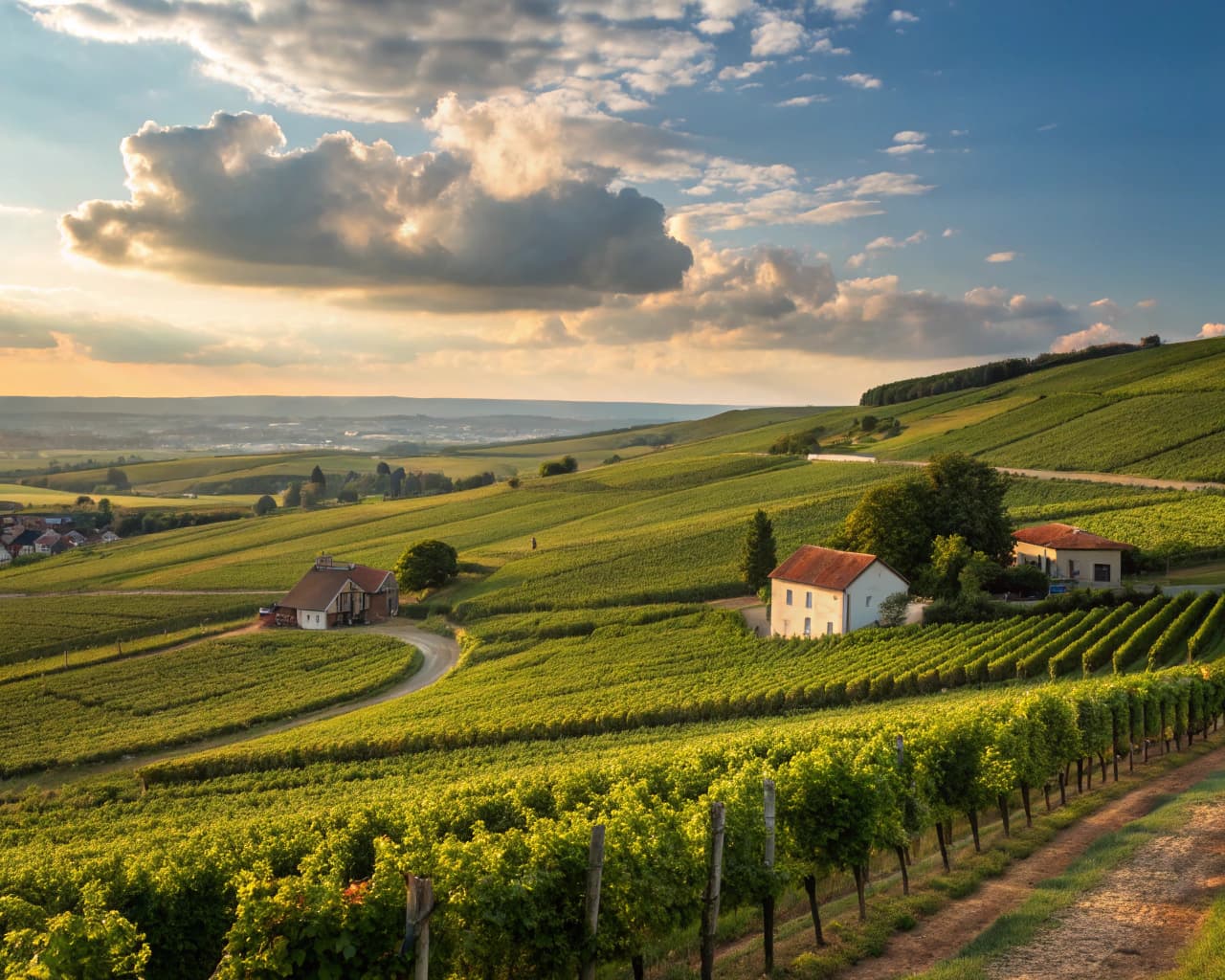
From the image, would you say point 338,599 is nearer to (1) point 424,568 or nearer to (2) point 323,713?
(1) point 424,568

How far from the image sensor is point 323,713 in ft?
157

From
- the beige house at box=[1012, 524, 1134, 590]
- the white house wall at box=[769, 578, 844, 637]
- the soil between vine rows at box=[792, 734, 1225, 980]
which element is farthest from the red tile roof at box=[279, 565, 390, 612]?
the soil between vine rows at box=[792, 734, 1225, 980]

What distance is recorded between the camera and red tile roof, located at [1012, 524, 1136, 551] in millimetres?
58562

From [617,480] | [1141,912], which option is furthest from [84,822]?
[617,480]

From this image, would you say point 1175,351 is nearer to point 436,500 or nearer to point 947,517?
point 947,517

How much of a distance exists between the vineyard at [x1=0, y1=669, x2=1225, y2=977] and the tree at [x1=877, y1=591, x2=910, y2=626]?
1001 inches

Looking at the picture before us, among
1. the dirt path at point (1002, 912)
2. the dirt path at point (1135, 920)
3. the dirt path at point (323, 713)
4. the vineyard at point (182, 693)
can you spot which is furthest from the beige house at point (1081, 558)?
the dirt path at point (1135, 920)

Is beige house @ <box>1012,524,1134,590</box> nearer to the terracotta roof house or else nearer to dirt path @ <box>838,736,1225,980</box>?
dirt path @ <box>838,736,1225,980</box>

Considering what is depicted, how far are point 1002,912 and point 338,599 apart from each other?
6721cm

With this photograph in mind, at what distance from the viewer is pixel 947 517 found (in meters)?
59.6

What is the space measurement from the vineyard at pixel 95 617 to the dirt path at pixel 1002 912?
65.4m

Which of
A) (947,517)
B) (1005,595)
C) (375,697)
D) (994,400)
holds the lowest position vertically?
(375,697)

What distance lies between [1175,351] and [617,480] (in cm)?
9558

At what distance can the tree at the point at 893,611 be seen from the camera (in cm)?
5316
